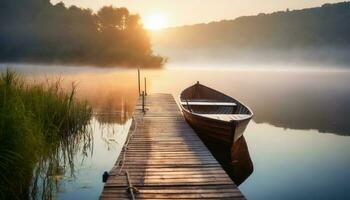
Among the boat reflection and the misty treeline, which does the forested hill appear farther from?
the boat reflection

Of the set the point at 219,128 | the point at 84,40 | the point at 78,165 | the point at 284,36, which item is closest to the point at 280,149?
the point at 219,128

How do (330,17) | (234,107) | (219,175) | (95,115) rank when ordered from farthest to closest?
(330,17) → (95,115) → (234,107) → (219,175)

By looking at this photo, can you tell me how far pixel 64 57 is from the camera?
48.4 m

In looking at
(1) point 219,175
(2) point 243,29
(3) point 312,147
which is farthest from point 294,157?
(2) point 243,29

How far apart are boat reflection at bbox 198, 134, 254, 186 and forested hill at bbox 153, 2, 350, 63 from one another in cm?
11060

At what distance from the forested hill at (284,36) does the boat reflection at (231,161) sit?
111 metres

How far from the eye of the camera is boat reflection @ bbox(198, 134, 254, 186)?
28.8 ft

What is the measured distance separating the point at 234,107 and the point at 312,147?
3.14 metres

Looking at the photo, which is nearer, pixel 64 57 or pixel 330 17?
pixel 64 57

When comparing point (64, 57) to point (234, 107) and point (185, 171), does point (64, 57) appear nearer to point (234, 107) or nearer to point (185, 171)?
point (234, 107)

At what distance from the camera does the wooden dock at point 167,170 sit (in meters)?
5.19

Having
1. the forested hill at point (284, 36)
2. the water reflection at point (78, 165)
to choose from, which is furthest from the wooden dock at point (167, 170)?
the forested hill at point (284, 36)

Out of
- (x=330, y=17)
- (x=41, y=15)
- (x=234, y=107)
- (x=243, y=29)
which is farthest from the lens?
(x=243, y=29)

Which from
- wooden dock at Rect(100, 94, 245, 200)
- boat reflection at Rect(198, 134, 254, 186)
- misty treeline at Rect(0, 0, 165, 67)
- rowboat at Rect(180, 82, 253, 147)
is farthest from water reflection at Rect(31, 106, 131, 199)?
misty treeline at Rect(0, 0, 165, 67)
